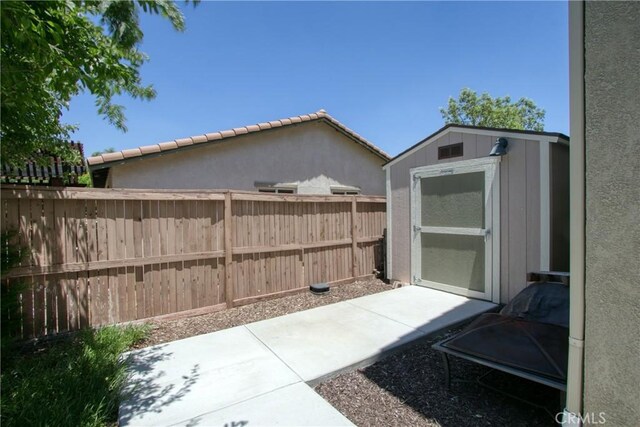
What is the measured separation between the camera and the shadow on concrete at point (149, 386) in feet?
8.63

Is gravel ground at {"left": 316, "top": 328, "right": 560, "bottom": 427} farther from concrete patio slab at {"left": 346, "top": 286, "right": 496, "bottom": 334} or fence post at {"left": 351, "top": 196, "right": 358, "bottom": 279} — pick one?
fence post at {"left": 351, "top": 196, "right": 358, "bottom": 279}

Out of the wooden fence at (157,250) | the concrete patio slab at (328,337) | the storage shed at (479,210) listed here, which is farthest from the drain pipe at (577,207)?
the wooden fence at (157,250)

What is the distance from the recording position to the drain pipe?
1.83m

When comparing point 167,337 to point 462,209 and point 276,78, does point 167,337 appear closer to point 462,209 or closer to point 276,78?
point 462,209

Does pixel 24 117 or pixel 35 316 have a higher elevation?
pixel 24 117

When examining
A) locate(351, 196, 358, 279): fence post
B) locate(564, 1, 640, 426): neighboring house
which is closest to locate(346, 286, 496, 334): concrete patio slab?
locate(351, 196, 358, 279): fence post

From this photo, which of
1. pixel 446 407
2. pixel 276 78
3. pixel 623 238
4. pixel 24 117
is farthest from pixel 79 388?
pixel 276 78

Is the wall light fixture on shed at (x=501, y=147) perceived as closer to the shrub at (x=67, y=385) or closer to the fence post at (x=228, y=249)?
the fence post at (x=228, y=249)

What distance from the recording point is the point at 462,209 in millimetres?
5652

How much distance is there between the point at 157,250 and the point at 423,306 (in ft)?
14.3

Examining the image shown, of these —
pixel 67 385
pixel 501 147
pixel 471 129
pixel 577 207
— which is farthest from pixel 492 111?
pixel 67 385

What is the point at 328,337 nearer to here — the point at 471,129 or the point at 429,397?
the point at 429,397

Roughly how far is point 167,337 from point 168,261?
1112 mm

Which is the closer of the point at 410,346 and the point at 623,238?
the point at 623,238
